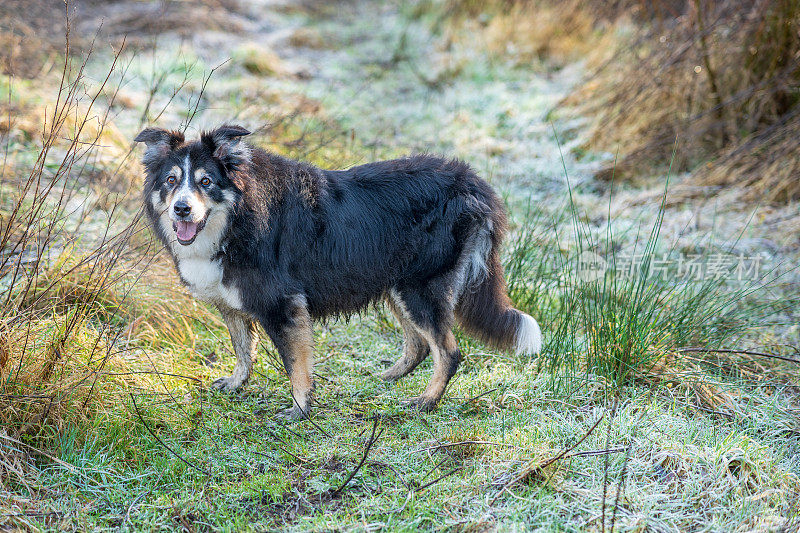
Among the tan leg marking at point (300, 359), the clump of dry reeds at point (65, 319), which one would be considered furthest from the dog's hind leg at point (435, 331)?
the clump of dry reeds at point (65, 319)

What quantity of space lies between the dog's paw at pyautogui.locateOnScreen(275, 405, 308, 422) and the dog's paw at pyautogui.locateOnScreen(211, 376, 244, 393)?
0.45 m

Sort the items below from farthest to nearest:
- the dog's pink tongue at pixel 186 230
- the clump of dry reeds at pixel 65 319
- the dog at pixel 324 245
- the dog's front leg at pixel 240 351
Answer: the dog's front leg at pixel 240 351 → the dog at pixel 324 245 → the dog's pink tongue at pixel 186 230 → the clump of dry reeds at pixel 65 319

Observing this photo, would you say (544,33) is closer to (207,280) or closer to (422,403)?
(422,403)

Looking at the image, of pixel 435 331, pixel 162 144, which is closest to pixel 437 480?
pixel 435 331

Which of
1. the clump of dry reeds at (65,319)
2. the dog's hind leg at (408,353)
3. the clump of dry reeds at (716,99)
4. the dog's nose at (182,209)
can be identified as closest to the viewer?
the clump of dry reeds at (65,319)

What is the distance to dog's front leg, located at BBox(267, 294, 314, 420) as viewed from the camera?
13.2 ft

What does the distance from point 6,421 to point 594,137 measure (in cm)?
736

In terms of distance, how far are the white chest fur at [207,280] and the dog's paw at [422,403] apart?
127 centimetres

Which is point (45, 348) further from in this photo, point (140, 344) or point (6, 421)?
point (140, 344)

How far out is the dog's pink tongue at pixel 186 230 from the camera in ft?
12.1

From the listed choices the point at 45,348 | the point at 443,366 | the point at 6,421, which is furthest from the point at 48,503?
the point at 443,366

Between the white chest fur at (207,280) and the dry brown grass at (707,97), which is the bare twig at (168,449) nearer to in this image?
the white chest fur at (207,280)

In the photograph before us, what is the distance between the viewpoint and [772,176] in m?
6.76

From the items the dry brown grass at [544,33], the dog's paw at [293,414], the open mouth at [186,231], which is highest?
the dry brown grass at [544,33]
